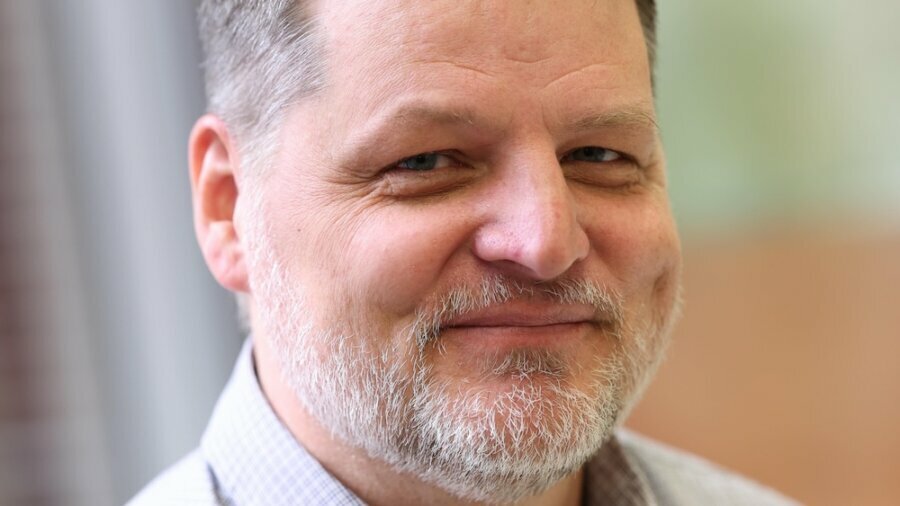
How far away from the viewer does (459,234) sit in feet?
3.87

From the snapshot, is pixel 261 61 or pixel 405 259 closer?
pixel 405 259

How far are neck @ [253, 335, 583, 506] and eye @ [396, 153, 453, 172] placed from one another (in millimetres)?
352

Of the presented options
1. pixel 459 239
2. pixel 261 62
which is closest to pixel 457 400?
pixel 459 239

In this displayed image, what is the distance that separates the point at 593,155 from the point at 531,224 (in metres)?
0.22

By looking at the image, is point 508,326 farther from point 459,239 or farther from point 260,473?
point 260,473

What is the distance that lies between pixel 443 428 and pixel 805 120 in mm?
2762

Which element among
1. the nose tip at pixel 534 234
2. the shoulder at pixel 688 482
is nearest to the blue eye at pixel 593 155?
the nose tip at pixel 534 234

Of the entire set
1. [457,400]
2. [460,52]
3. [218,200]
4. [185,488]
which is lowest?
[185,488]

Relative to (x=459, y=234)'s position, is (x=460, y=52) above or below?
above

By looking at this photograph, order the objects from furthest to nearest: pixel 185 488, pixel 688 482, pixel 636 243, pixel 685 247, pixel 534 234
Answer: pixel 685 247 < pixel 688 482 < pixel 185 488 < pixel 636 243 < pixel 534 234

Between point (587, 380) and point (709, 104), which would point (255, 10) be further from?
point (709, 104)

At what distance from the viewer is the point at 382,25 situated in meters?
1.20

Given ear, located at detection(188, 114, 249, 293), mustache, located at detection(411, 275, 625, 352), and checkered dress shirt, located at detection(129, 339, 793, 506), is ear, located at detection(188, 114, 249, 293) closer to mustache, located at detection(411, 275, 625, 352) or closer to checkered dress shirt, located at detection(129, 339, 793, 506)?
checkered dress shirt, located at detection(129, 339, 793, 506)

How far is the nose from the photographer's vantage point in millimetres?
1146
